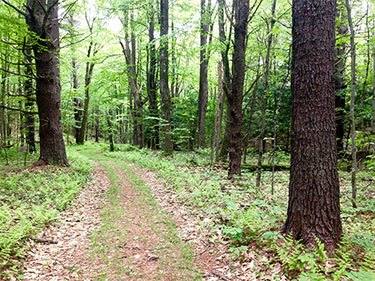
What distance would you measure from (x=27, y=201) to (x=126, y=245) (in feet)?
11.1

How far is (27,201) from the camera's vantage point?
578 centimetres

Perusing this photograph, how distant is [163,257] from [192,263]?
0.57 m

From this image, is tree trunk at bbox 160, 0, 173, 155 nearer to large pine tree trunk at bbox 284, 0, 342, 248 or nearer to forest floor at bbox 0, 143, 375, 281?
forest floor at bbox 0, 143, 375, 281

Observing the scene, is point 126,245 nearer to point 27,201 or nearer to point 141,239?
point 141,239

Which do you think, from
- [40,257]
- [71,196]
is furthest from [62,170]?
[40,257]

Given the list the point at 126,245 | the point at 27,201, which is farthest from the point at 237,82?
the point at 27,201

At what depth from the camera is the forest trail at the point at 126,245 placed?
3.59 m

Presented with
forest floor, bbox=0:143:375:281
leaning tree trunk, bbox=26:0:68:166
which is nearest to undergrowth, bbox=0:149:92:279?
forest floor, bbox=0:143:375:281

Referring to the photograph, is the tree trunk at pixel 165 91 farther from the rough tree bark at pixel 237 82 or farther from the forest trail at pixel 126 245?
the forest trail at pixel 126 245

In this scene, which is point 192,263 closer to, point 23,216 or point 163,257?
point 163,257

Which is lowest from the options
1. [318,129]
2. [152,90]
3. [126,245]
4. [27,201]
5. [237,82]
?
[126,245]

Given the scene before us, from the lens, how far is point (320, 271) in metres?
2.78

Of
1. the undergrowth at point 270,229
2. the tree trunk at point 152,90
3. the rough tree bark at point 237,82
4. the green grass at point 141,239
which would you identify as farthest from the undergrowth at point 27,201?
the tree trunk at point 152,90

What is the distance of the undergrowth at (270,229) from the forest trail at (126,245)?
1.48ft
